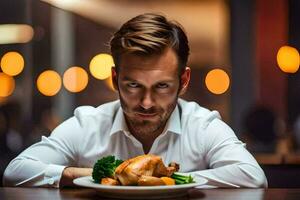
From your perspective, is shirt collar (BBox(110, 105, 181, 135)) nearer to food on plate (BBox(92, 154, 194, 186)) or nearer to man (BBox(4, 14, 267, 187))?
man (BBox(4, 14, 267, 187))

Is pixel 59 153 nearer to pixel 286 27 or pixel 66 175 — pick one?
pixel 66 175

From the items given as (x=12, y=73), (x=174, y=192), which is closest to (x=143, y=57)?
(x=174, y=192)

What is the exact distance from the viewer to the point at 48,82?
6160mm

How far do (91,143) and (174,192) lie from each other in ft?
2.36

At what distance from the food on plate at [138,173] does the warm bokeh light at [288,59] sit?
525 cm

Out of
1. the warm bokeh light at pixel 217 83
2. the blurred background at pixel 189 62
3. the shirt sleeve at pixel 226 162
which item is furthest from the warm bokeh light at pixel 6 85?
the shirt sleeve at pixel 226 162

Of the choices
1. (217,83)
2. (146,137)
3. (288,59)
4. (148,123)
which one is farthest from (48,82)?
(148,123)

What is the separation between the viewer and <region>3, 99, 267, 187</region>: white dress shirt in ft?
6.27

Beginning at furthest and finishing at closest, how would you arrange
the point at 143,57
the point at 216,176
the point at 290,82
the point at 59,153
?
the point at 290,82
the point at 59,153
the point at 143,57
the point at 216,176

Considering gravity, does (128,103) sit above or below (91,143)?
above

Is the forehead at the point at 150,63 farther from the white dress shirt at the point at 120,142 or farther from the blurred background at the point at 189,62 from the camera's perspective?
the blurred background at the point at 189,62

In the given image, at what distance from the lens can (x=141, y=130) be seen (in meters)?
1.98

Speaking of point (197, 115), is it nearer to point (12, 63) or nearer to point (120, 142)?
point (120, 142)

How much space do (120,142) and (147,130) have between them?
15cm
